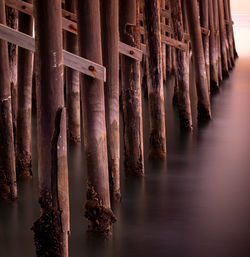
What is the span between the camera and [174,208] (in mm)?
6348

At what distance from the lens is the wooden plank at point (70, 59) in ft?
16.2

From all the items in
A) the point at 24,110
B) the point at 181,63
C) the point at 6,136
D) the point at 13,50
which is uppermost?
the point at 181,63

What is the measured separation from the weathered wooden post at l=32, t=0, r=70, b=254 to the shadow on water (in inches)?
19.4

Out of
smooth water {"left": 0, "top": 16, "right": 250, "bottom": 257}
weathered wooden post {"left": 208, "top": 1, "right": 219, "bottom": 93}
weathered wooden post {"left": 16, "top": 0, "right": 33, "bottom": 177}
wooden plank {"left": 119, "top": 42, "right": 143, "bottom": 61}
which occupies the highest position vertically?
weathered wooden post {"left": 208, "top": 1, "right": 219, "bottom": 93}

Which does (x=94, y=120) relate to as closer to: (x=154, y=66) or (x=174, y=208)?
(x=174, y=208)

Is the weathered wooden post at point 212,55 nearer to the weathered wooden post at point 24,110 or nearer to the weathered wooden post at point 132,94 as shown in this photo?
the weathered wooden post at point 132,94

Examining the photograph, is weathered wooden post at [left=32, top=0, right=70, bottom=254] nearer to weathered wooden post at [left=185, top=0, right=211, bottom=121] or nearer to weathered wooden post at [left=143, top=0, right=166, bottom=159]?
weathered wooden post at [left=143, top=0, right=166, bottom=159]

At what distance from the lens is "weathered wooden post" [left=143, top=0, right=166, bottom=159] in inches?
285

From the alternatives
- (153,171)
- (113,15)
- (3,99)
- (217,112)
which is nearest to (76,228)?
(3,99)

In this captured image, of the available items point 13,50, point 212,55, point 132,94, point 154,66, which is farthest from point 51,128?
point 212,55

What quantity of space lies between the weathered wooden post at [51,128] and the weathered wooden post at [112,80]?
1.09 metres

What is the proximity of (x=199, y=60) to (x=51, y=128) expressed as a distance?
5.29 m

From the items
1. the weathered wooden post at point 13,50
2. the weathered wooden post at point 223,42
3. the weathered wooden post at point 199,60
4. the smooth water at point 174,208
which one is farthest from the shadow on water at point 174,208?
the weathered wooden post at point 223,42

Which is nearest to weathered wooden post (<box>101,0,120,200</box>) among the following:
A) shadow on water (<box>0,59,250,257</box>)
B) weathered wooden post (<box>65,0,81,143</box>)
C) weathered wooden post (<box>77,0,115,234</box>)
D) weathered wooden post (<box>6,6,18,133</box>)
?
shadow on water (<box>0,59,250,257</box>)
